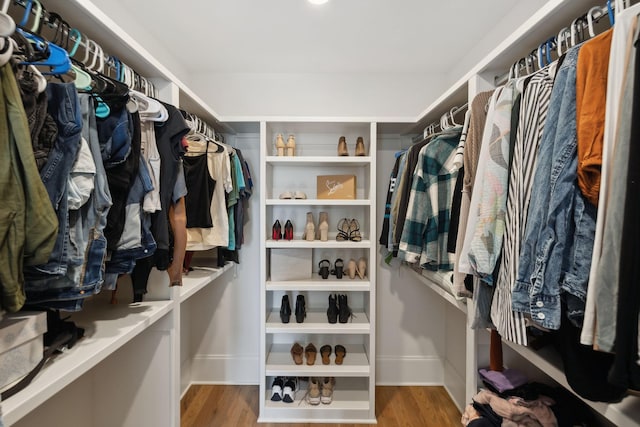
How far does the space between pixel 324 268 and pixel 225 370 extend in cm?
115

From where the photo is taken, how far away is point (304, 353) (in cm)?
201

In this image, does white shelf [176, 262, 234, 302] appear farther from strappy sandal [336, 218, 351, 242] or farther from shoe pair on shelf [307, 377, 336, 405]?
shoe pair on shelf [307, 377, 336, 405]

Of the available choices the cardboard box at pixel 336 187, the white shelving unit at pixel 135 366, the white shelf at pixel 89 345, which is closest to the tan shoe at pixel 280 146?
the cardboard box at pixel 336 187

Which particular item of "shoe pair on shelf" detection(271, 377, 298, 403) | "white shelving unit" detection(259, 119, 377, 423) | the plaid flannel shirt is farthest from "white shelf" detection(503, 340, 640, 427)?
"shoe pair on shelf" detection(271, 377, 298, 403)

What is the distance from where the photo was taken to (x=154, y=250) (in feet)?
3.12

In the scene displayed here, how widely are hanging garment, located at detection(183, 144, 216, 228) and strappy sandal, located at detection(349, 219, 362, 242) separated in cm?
92

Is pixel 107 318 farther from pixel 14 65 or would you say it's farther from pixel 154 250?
pixel 14 65

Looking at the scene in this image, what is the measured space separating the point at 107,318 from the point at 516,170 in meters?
1.39

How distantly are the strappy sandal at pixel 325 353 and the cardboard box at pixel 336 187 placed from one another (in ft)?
3.48

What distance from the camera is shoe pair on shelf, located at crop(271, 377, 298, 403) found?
1.83 m

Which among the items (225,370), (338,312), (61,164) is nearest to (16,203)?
(61,164)

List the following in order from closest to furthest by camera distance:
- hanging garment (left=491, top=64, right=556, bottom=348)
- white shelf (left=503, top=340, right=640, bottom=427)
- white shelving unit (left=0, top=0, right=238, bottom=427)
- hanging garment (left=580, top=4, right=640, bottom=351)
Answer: hanging garment (left=580, top=4, right=640, bottom=351) < white shelf (left=503, top=340, right=640, bottom=427) < hanging garment (left=491, top=64, right=556, bottom=348) < white shelving unit (left=0, top=0, right=238, bottom=427)

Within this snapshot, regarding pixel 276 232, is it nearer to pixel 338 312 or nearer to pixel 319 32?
pixel 338 312

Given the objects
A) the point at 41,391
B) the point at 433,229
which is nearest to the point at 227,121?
the point at 433,229
